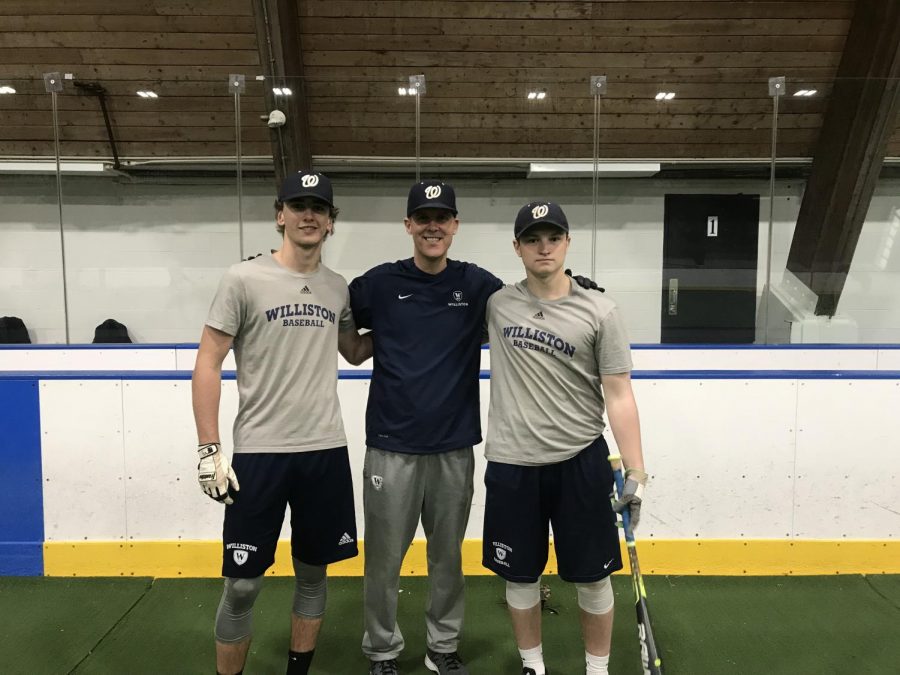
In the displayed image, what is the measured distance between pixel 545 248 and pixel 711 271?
381 centimetres

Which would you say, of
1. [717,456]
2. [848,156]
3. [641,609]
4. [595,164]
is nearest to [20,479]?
[641,609]

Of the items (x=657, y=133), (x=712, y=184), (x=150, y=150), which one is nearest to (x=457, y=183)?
(x=657, y=133)

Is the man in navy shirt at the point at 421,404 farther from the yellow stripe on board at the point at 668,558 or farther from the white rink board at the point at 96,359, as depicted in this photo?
the white rink board at the point at 96,359

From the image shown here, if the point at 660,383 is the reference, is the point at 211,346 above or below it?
above

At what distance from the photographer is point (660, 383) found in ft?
8.61

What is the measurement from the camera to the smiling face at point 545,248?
170 centimetres

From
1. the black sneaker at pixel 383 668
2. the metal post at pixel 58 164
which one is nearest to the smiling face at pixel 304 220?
the black sneaker at pixel 383 668

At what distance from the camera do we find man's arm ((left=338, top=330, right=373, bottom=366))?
195 cm

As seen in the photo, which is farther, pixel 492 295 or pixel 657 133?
pixel 657 133

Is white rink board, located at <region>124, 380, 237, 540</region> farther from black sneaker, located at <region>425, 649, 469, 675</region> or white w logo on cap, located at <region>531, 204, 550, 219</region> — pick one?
white w logo on cap, located at <region>531, 204, 550, 219</region>

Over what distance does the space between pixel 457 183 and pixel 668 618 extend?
12.3 feet

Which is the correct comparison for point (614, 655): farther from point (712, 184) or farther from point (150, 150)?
point (150, 150)

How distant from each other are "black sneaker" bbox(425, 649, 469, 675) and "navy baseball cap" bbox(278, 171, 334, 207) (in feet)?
4.96

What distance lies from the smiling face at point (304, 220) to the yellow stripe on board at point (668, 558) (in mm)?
1507
